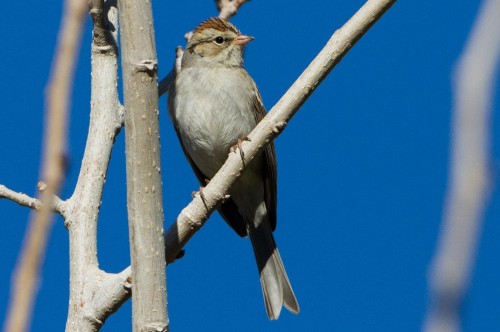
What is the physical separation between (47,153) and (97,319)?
7.85ft

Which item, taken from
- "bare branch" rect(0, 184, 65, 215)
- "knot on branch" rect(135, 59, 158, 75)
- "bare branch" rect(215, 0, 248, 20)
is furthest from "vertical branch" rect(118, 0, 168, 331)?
"bare branch" rect(215, 0, 248, 20)

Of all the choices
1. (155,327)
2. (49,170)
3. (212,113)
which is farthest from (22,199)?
(49,170)

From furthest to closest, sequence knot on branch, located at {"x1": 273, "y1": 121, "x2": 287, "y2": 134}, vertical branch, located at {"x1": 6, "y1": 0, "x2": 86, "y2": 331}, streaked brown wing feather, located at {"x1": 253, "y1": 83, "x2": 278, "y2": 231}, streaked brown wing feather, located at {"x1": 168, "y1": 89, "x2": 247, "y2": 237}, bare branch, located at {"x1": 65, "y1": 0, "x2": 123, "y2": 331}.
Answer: streaked brown wing feather, located at {"x1": 168, "y1": 89, "x2": 247, "y2": 237}, streaked brown wing feather, located at {"x1": 253, "y1": 83, "x2": 278, "y2": 231}, bare branch, located at {"x1": 65, "y1": 0, "x2": 123, "y2": 331}, knot on branch, located at {"x1": 273, "y1": 121, "x2": 287, "y2": 134}, vertical branch, located at {"x1": 6, "y1": 0, "x2": 86, "y2": 331}

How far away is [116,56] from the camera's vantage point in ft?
12.9

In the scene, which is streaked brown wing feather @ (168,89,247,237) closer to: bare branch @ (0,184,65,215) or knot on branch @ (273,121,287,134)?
bare branch @ (0,184,65,215)

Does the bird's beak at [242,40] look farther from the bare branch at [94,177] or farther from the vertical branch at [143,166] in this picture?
the vertical branch at [143,166]

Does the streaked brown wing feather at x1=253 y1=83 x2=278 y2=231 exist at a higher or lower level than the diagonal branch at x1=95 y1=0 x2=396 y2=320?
higher

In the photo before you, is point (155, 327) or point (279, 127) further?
point (279, 127)

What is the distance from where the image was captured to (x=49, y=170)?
94 cm

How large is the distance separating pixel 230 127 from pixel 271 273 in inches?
42.7

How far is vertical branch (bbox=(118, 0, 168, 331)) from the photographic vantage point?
247cm

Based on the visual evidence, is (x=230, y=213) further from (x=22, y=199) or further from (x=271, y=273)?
(x=22, y=199)

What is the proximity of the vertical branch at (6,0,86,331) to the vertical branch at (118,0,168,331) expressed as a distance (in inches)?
59.0

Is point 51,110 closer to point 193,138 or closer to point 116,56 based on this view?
point 116,56
